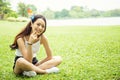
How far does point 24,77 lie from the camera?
3.85 m

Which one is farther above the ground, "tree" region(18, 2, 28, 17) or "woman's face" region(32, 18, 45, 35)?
"woman's face" region(32, 18, 45, 35)

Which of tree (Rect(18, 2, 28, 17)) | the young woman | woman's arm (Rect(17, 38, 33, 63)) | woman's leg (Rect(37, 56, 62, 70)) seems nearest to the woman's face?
the young woman

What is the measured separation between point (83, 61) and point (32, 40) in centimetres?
187

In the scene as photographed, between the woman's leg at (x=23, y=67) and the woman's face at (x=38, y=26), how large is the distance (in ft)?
1.59

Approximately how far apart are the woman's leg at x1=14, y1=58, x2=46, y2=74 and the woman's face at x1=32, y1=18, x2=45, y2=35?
1.59ft

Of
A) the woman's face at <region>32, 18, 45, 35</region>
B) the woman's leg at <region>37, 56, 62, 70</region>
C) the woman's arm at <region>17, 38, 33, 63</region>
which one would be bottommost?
the woman's leg at <region>37, 56, 62, 70</region>

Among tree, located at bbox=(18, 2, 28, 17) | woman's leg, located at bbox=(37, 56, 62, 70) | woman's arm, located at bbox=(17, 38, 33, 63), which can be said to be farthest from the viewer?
tree, located at bbox=(18, 2, 28, 17)

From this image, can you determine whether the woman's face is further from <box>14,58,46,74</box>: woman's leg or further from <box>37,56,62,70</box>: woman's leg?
<box>37,56,62,70</box>: woman's leg

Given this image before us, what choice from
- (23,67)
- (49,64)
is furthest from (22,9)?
(23,67)

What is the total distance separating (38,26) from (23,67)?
680 mm

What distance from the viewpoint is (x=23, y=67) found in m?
3.73

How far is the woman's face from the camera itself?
3.66m

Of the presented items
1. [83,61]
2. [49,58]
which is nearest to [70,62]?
[83,61]

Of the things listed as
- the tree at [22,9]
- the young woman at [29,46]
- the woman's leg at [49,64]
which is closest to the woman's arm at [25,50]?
the young woman at [29,46]
